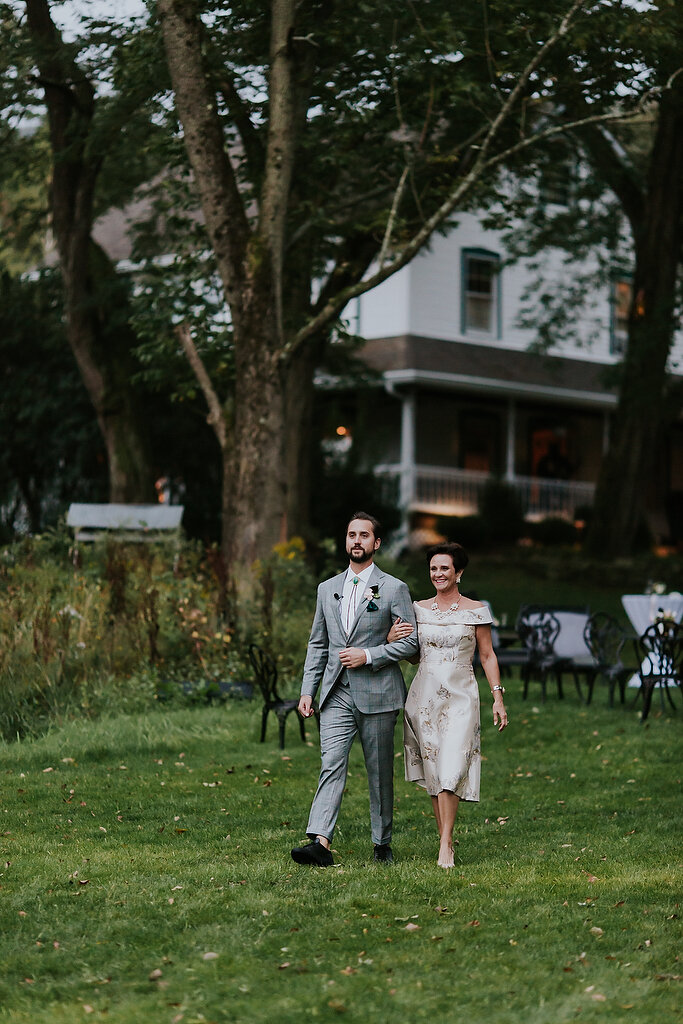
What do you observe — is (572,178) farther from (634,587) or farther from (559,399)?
(559,399)

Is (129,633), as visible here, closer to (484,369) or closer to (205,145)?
(205,145)

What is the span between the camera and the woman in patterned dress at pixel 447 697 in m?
7.21

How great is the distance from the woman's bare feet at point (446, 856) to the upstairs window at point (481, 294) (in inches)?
913

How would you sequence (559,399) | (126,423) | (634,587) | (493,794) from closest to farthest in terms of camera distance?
(493,794)
(126,423)
(634,587)
(559,399)

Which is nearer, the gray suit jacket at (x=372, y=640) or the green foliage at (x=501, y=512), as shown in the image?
the gray suit jacket at (x=372, y=640)

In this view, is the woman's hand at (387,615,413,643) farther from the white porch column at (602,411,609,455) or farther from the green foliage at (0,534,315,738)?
the white porch column at (602,411,609,455)

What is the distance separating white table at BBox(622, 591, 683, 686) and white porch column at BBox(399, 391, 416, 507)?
41.5 feet

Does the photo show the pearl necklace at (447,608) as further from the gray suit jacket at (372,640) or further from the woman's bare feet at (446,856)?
the woman's bare feet at (446,856)

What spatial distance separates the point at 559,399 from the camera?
3094cm

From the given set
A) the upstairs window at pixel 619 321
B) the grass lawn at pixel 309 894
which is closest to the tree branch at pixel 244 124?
the grass lawn at pixel 309 894

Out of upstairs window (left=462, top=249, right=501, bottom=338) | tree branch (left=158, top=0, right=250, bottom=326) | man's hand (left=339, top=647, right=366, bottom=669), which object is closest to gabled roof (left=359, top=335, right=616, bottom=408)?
upstairs window (left=462, top=249, right=501, bottom=338)

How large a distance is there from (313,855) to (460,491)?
2208 centimetres

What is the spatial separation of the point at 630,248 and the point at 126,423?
9.79 m

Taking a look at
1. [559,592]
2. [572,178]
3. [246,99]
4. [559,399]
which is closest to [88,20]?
[246,99]
